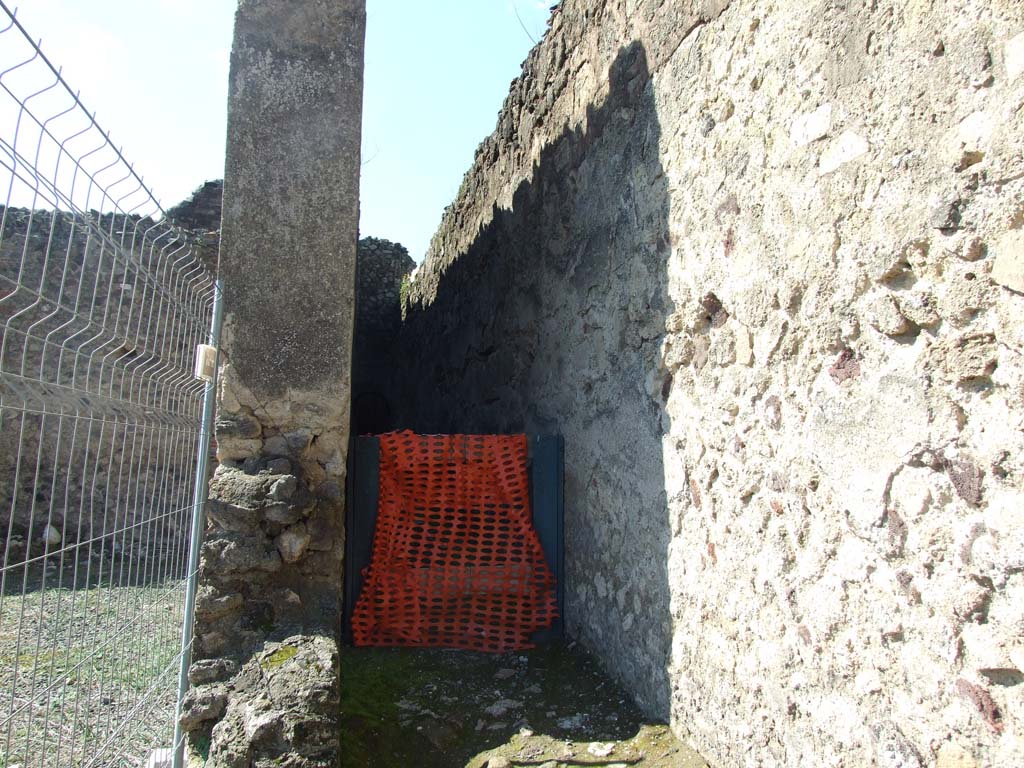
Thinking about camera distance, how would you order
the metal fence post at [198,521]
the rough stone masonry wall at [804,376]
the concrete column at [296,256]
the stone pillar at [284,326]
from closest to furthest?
the rough stone masonry wall at [804,376]
the metal fence post at [198,521]
the stone pillar at [284,326]
the concrete column at [296,256]

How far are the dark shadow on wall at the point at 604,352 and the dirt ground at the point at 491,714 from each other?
0.52ft

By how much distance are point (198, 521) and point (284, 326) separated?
87 cm

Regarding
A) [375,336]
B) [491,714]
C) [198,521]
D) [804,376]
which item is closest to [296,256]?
[198,521]

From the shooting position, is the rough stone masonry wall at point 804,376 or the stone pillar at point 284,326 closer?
the rough stone masonry wall at point 804,376

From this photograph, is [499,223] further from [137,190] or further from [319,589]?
[137,190]

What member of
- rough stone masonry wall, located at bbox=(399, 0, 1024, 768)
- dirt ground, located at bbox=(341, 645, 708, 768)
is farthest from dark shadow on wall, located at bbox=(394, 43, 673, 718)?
dirt ground, located at bbox=(341, 645, 708, 768)

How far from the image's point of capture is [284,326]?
3484 millimetres

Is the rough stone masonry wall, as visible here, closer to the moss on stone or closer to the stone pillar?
the stone pillar

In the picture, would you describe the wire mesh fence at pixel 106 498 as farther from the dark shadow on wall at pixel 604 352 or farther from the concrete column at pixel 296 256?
the dark shadow on wall at pixel 604 352

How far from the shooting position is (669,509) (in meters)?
2.89

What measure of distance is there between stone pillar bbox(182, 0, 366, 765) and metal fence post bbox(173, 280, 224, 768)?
5 centimetres

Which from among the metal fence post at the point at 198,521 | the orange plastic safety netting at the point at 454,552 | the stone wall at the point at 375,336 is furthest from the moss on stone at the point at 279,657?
the stone wall at the point at 375,336

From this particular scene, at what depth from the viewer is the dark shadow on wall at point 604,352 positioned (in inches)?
120

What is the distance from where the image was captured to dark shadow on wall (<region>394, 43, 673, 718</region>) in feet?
9.98
